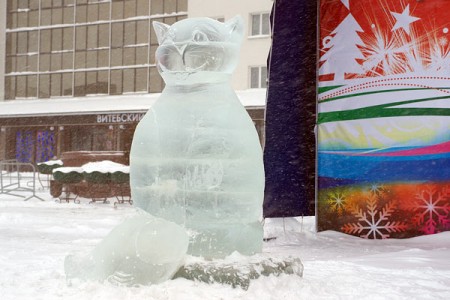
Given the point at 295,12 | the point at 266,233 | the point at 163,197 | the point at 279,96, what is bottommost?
the point at 266,233

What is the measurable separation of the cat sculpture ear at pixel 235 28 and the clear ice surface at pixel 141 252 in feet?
4.29

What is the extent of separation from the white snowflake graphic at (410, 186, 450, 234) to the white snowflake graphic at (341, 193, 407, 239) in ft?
A: 0.69

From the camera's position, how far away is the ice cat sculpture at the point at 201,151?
11.7 ft

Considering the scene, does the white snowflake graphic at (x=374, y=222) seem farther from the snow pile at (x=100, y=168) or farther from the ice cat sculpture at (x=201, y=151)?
the snow pile at (x=100, y=168)

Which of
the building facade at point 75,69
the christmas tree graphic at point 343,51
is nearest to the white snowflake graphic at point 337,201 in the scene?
the christmas tree graphic at point 343,51

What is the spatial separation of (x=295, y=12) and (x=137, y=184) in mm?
4004

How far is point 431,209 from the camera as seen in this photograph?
263 inches

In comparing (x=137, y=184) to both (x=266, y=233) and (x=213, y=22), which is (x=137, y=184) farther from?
(x=266, y=233)

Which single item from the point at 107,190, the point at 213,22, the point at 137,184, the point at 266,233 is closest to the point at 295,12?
the point at 266,233

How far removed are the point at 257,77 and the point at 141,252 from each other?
2290cm

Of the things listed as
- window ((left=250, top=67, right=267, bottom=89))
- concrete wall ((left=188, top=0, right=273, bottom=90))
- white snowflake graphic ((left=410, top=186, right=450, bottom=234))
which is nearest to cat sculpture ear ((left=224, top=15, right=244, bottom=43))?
white snowflake graphic ((left=410, top=186, right=450, bottom=234))

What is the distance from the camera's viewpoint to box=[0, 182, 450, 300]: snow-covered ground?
3375mm

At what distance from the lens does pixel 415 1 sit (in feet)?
22.3

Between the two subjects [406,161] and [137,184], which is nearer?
[137,184]
